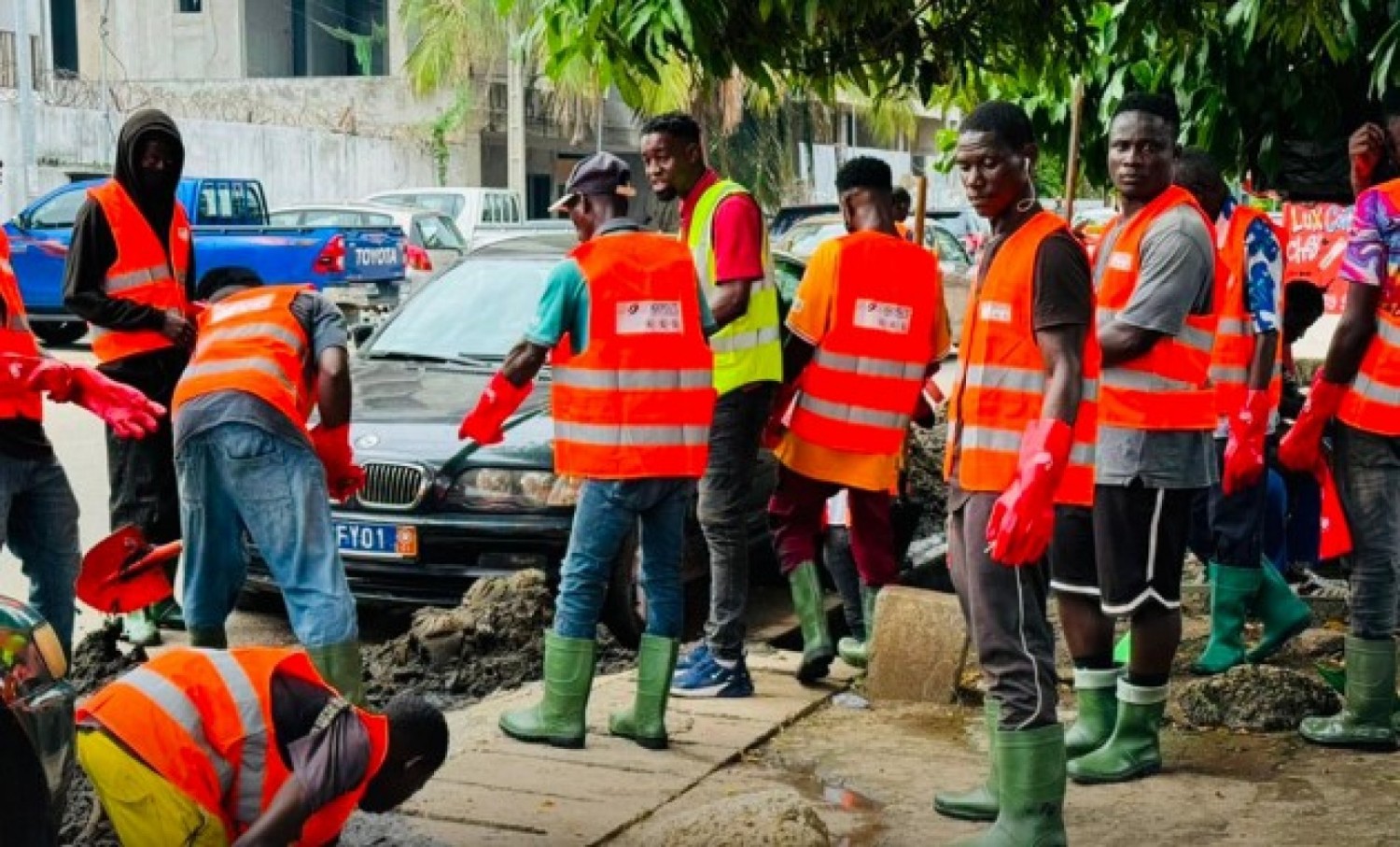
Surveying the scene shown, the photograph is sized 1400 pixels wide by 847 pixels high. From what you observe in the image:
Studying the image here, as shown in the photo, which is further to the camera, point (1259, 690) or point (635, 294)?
point (1259, 690)

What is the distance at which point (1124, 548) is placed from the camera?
18.5 ft

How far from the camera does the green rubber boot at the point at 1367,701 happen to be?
19.7 feet

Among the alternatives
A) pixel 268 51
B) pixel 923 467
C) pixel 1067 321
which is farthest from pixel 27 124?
pixel 1067 321

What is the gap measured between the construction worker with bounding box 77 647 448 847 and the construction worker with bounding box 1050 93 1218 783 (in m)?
2.35

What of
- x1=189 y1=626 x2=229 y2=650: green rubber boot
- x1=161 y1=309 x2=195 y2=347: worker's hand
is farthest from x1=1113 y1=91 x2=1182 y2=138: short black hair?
x1=161 y1=309 x2=195 y2=347: worker's hand

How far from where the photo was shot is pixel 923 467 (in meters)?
11.2

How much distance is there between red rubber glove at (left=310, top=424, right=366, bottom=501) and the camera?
18.7 ft

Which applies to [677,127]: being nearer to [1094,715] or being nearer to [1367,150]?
[1367,150]

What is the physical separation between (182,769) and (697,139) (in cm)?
334

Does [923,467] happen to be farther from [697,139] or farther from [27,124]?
[27,124]

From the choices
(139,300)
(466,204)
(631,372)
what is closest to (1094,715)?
(631,372)

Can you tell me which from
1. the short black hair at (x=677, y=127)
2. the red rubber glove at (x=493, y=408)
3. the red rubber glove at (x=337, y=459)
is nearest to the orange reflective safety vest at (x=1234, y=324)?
the short black hair at (x=677, y=127)

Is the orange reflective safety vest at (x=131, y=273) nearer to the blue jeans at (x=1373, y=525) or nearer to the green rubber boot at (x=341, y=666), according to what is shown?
the green rubber boot at (x=341, y=666)

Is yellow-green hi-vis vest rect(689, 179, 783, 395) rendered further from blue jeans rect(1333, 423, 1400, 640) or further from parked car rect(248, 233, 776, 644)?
blue jeans rect(1333, 423, 1400, 640)
